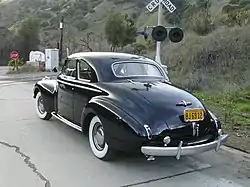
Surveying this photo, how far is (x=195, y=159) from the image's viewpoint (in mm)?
5617

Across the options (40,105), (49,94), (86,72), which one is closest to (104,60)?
(86,72)

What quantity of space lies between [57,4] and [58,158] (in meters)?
58.3

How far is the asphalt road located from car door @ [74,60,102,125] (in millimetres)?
596

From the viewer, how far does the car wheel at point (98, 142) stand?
17.6ft

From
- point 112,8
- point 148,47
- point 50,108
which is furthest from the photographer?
point 112,8

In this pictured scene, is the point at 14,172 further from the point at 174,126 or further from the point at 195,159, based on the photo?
the point at 195,159

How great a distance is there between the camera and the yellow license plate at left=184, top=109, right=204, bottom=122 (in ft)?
16.6

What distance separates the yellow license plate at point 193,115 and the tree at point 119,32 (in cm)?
2380

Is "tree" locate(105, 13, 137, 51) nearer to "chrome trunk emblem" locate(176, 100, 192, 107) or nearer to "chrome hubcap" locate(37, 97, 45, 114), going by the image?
"chrome hubcap" locate(37, 97, 45, 114)

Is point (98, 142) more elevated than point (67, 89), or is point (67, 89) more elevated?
point (67, 89)

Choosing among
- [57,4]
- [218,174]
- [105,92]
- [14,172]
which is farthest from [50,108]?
[57,4]

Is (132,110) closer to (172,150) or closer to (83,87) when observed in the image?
(172,150)

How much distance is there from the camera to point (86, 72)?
6.34 m

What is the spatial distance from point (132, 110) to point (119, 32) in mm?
24307
